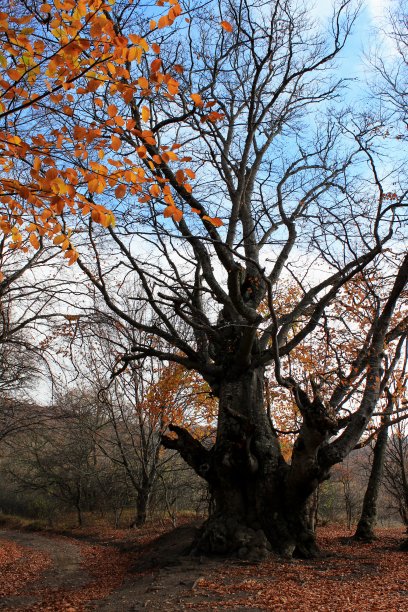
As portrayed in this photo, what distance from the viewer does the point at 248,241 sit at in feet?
34.5

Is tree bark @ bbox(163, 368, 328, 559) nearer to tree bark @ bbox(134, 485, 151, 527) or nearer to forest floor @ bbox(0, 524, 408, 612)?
forest floor @ bbox(0, 524, 408, 612)

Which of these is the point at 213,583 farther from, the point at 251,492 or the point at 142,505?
the point at 142,505

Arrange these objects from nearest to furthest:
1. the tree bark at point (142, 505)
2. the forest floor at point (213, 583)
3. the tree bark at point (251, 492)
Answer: the forest floor at point (213, 583), the tree bark at point (251, 492), the tree bark at point (142, 505)

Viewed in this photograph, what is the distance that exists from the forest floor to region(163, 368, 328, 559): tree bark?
1.29ft

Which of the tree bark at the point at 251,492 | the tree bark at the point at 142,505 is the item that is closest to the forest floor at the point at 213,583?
the tree bark at the point at 251,492

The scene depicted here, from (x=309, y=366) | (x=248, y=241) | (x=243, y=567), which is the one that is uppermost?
(x=248, y=241)

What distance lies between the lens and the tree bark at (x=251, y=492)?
759cm

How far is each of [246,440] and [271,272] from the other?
3.75 meters

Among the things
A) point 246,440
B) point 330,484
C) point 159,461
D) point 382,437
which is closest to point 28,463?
point 159,461

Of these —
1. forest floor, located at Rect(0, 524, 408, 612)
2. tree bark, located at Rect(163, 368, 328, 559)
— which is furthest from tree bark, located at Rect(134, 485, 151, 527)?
tree bark, located at Rect(163, 368, 328, 559)

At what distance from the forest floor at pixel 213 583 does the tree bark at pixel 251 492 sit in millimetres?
393

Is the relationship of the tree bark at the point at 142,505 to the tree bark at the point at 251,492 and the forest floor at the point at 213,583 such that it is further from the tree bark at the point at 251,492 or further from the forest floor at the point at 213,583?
the tree bark at the point at 251,492

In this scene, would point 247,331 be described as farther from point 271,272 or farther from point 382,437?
point 382,437

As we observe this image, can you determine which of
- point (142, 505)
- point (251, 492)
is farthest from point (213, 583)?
point (142, 505)
